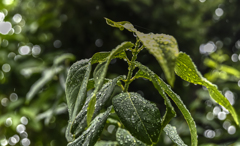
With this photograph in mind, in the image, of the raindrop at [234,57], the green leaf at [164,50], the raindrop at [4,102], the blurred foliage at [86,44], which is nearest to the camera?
the green leaf at [164,50]

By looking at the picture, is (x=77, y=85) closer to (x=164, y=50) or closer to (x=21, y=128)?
(x=164, y=50)

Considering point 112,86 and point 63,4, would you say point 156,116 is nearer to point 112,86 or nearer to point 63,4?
point 112,86

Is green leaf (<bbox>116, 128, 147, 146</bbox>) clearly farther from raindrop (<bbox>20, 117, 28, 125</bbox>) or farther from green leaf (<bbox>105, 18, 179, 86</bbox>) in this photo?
raindrop (<bbox>20, 117, 28, 125</bbox>)

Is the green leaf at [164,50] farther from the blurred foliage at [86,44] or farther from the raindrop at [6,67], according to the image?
the raindrop at [6,67]

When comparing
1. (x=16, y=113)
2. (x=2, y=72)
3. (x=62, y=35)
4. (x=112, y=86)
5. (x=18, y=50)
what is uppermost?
(x=112, y=86)

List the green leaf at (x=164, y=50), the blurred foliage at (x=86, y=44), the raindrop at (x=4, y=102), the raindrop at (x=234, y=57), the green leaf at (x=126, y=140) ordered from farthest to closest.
A: the raindrop at (x=234, y=57) < the raindrop at (x=4, y=102) < the blurred foliage at (x=86, y=44) < the green leaf at (x=126, y=140) < the green leaf at (x=164, y=50)

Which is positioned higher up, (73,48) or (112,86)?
(112,86)

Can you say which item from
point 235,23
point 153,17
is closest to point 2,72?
point 153,17

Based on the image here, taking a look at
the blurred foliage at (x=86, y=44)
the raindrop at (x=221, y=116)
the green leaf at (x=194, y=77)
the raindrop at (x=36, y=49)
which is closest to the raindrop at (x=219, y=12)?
the blurred foliage at (x=86, y=44)
